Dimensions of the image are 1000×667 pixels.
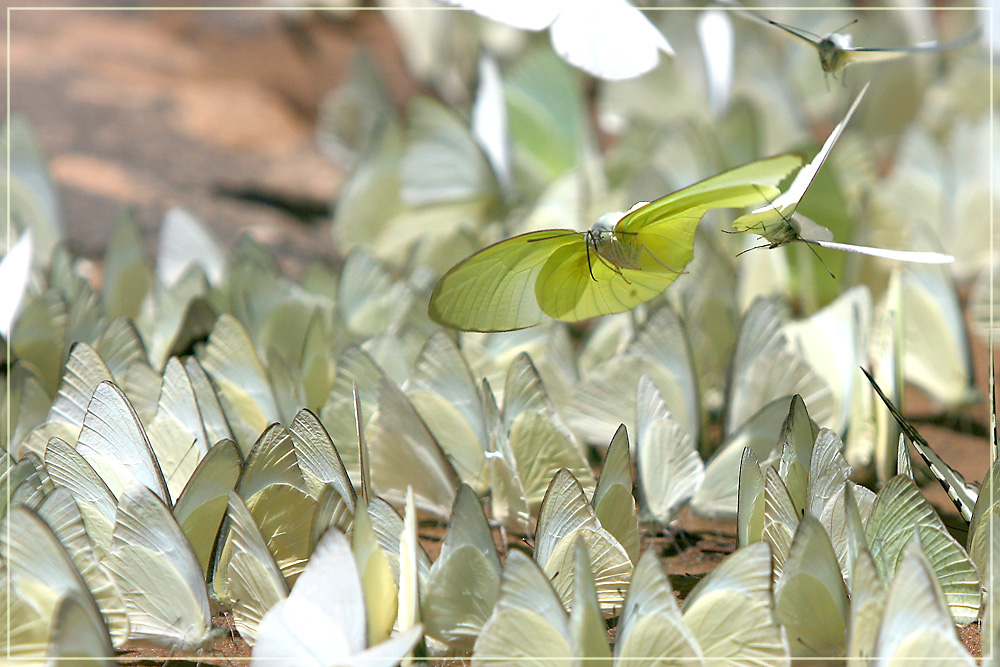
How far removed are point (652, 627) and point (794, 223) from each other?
0.33 m

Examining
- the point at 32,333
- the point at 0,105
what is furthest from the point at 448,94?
the point at 32,333

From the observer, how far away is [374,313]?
4.34ft

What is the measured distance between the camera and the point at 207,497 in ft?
2.57

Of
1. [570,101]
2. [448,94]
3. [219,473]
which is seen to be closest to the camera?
[219,473]

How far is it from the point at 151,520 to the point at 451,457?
0.37 metres

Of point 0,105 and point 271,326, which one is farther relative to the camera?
point 0,105

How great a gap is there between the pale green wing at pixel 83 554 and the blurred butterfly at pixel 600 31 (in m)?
0.53

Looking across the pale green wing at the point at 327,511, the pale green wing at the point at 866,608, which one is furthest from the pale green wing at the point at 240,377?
the pale green wing at the point at 866,608

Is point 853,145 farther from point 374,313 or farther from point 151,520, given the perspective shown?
point 151,520

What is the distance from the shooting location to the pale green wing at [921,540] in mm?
705

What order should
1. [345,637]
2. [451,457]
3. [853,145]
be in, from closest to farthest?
[345,637] < [451,457] < [853,145]

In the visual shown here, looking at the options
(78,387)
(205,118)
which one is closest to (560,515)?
(78,387)

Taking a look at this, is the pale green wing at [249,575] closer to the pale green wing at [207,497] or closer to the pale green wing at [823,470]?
the pale green wing at [207,497]

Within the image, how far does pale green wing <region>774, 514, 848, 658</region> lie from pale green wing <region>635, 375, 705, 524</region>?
247 mm
